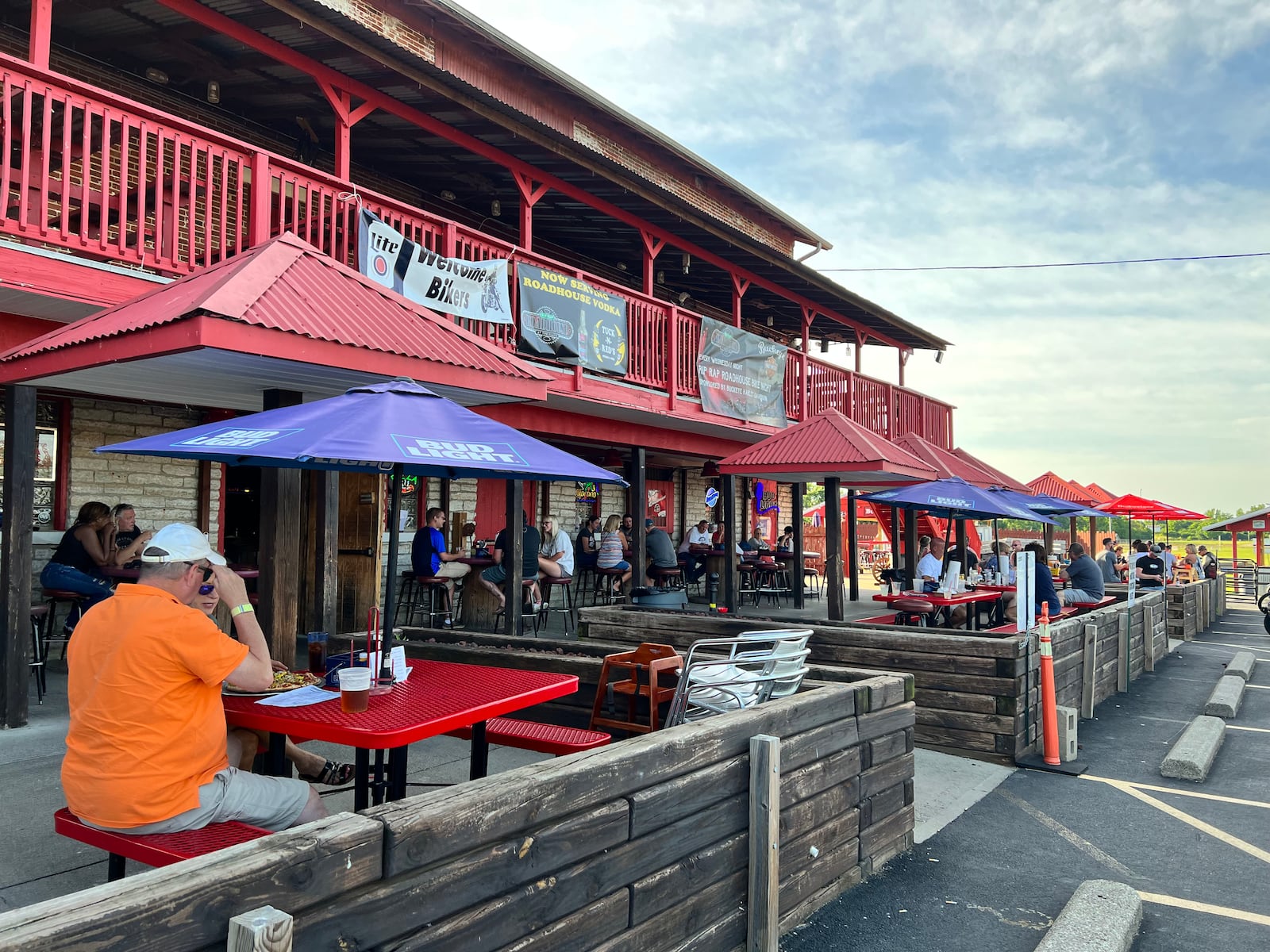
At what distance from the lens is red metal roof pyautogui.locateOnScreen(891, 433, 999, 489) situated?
46.6ft

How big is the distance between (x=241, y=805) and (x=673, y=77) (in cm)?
2344

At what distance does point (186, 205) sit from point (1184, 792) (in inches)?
413

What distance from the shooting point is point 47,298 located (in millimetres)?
5445

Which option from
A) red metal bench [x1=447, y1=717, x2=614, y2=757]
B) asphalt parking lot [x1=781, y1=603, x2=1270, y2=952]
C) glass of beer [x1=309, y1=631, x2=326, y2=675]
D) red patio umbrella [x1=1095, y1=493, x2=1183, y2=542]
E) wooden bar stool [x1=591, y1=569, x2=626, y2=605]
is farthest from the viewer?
red patio umbrella [x1=1095, y1=493, x2=1183, y2=542]

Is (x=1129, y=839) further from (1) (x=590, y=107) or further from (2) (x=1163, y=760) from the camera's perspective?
(1) (x=590, y=107)

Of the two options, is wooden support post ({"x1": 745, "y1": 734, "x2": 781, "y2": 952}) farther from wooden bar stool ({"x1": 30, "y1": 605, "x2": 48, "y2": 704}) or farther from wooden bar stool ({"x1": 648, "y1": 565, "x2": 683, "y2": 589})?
wooden bar stool ({"x1": 648, "y1": 565, "x2": 683, "y2": 589})

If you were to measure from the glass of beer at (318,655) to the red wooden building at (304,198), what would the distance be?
4.90 feet

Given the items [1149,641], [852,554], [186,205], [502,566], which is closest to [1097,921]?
[502,566]

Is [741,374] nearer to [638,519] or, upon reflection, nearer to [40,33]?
[638,519]

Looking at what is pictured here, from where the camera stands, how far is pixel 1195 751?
21.4ft

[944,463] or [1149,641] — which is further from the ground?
[944,463]

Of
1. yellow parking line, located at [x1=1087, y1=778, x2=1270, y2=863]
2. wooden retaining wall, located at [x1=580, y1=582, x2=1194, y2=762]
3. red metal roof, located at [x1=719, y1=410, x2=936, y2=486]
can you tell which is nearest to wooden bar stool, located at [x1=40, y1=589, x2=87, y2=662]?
wooden retaining wall, located at [x1=580, y1=582, x2=1194, y2=762]

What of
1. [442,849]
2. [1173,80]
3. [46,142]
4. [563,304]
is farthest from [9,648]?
[1173,80]

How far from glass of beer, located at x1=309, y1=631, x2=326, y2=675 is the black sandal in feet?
1.60
